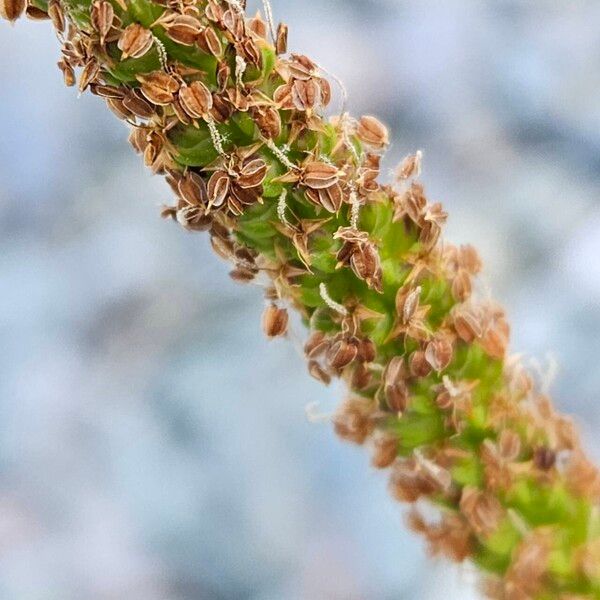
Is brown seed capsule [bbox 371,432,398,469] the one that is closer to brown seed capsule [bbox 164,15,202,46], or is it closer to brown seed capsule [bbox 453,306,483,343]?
brown seed capsule [bbox 453,306,483,343]

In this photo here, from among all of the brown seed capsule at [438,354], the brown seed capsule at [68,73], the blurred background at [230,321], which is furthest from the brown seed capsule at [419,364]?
the blurred background at [230,321]

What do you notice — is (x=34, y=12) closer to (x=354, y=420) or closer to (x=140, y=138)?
(x=140, y=138)

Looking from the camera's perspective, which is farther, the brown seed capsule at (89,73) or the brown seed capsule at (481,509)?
the brown seed capsule at (481,509)

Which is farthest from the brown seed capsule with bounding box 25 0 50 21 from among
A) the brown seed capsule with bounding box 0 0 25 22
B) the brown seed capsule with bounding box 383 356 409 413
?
the brown seed capsule with bounding box 383 356 409 413

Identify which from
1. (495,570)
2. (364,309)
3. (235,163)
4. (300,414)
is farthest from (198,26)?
(300,414)

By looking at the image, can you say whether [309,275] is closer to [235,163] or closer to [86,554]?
[235,163]

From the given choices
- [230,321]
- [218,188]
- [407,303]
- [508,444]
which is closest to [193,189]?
[218,188]

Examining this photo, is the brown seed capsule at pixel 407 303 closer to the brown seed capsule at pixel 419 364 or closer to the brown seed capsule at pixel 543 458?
the brown seed capsule at pixel 419 364
